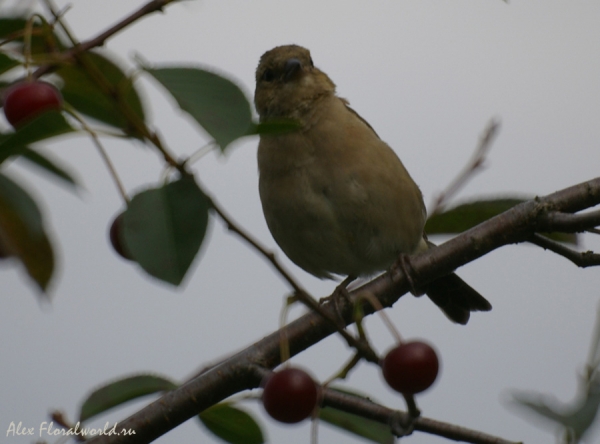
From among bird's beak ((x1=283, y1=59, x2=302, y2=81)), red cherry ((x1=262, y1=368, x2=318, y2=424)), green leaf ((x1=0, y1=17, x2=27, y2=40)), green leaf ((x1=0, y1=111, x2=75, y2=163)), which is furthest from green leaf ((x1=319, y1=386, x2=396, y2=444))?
bird's beak ((x1=283, y1=59, x2=302, y2=81))

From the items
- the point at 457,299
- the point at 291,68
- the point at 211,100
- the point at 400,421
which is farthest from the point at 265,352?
the point at 457,299

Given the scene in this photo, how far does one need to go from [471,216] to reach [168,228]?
1.40 meters

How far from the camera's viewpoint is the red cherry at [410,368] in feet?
6.43

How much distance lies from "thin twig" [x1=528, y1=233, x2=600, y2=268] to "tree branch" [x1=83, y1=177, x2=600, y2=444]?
0.22ft

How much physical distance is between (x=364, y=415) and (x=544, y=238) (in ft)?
3.19

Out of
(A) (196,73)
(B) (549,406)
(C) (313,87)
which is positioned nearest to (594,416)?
(B) (549,406)

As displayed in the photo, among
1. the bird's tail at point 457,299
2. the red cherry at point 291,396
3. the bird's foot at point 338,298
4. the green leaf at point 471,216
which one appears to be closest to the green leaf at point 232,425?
the red cherry at point 291,396

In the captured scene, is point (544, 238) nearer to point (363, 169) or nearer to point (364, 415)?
point (364, 415)

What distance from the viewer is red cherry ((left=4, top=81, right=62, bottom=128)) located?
1.78m

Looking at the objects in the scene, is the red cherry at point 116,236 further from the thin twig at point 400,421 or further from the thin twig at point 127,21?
the thin twig at point 400,421

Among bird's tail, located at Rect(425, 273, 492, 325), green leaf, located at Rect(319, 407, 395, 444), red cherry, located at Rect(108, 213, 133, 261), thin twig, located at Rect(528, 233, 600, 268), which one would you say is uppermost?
red cherry, located at Rect(108, 213, 133, 261)

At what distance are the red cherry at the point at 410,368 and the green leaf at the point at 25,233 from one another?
39.7 inches

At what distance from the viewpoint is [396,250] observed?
428 centimetres

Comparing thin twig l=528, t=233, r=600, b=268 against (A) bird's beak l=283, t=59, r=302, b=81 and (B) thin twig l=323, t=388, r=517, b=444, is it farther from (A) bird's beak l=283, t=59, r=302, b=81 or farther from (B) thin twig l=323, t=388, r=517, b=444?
(A) bird's beak l=283, t=59, r=302, b=81
